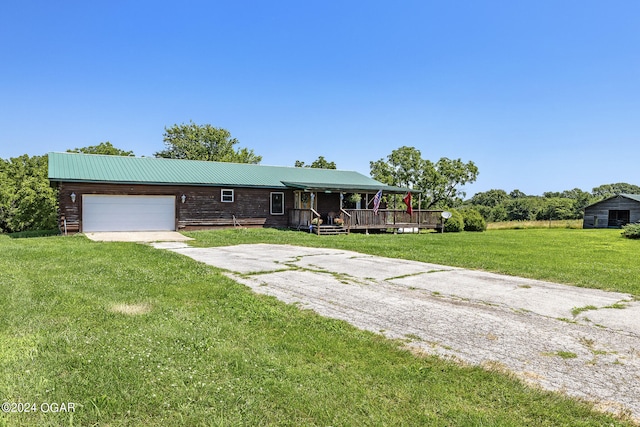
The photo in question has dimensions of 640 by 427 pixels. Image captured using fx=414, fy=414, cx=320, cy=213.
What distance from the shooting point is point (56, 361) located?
12.0 feet

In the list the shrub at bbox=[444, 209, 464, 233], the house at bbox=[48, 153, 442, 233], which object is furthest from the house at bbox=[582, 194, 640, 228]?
the house at bbox=[48, 153, 442, 233]

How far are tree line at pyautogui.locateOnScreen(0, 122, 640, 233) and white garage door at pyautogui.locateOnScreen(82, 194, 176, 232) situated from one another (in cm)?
1044

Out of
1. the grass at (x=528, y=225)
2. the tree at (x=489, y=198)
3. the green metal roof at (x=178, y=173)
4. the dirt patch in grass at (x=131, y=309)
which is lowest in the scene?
the dirt patch in grass at (x=131, y=309)

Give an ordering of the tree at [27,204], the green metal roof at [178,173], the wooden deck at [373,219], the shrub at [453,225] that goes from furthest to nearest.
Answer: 1. the tree at [27,204]
2. the shrub at [453,225]
3. the wooden deck at [373,219]
4. the green metal roof at [178,173]

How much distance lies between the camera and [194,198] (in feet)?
71.7

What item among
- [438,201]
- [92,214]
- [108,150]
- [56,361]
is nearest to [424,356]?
[56,361]

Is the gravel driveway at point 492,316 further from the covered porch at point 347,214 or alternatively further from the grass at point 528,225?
the grass at point 528,225

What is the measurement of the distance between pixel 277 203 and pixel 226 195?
10.0 ft

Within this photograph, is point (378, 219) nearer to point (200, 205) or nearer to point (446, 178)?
point (200, 205)

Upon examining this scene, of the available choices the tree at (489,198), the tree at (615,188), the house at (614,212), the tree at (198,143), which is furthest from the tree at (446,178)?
the tree at (615,188)

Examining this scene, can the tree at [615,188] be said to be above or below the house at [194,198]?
above

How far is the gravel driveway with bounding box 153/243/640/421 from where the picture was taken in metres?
3.73

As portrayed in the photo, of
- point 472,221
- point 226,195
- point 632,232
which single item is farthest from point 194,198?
point 632,232

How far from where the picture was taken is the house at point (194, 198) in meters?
19.4
